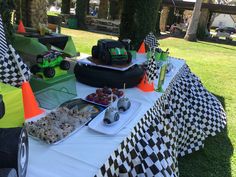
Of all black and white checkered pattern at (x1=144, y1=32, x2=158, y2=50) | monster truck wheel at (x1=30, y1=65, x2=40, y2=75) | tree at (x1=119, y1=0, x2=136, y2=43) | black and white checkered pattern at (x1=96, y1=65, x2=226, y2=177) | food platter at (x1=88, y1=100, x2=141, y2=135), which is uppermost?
tree at (x1=119, y1=0, x2=136, y2=43)

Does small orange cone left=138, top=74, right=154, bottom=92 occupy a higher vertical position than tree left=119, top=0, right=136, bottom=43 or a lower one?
lower

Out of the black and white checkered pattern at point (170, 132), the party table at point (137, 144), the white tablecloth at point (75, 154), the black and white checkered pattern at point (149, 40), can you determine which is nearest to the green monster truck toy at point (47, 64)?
the party table at point (137, 144)

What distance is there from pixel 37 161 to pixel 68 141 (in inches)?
7.8

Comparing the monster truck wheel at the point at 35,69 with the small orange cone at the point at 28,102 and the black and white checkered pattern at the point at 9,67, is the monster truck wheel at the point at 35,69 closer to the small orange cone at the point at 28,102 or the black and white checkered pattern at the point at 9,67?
the black and white checkered pattern at the point at 9,67

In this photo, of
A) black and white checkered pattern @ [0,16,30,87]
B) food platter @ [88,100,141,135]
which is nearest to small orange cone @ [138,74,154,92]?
food platter @ [88,100,141,135]

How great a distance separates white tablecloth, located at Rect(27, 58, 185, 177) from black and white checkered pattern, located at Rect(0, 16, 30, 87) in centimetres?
50

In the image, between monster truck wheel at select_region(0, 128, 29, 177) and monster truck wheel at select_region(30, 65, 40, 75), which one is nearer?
monster truck wheel at select_region(0, 128, 29, 177)

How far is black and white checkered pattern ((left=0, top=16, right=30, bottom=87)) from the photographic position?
62.1 inches

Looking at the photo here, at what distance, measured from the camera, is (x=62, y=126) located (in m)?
1.38

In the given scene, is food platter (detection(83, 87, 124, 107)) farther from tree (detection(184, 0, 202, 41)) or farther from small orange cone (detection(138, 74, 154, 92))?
tree (detection(184, 0, 202, 41))

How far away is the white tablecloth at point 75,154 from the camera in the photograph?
3.65ft

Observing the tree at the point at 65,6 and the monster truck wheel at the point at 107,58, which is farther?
the tree at the point at 65,6

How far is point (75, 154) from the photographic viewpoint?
4.03ft

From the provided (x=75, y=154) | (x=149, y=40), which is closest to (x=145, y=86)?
(x=75, y=154)
